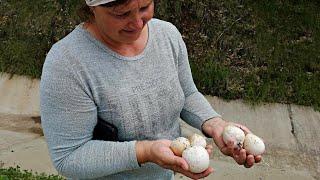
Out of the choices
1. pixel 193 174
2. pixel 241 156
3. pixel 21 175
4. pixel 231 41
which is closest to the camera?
pixel 193 174

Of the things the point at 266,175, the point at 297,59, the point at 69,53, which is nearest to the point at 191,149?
the point at 69,53

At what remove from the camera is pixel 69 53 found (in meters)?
1.54

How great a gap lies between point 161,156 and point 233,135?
0.32 meters

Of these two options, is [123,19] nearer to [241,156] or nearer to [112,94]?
[112,94]

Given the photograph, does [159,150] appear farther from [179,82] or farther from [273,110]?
[273,110]

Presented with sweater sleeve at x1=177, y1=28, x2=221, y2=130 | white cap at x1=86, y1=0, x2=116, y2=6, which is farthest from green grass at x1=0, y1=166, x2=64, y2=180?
white cap at x1=86, y1=0, x2=116, y2=6

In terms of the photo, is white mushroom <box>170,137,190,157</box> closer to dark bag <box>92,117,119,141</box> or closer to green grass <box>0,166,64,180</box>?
dark bag <box>92,117,119,141</box>

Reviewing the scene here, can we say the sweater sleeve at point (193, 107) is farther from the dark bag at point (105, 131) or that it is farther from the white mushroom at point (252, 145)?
the dark bag at point (105, 131)

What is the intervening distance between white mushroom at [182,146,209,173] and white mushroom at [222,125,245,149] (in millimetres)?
85

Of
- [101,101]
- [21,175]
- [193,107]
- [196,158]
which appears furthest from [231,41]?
[101,101]

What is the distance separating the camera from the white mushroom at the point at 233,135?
1715mm

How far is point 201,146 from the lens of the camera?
1795mm

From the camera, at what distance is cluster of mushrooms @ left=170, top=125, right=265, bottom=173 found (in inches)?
63.5

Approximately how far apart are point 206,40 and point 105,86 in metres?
4.12
